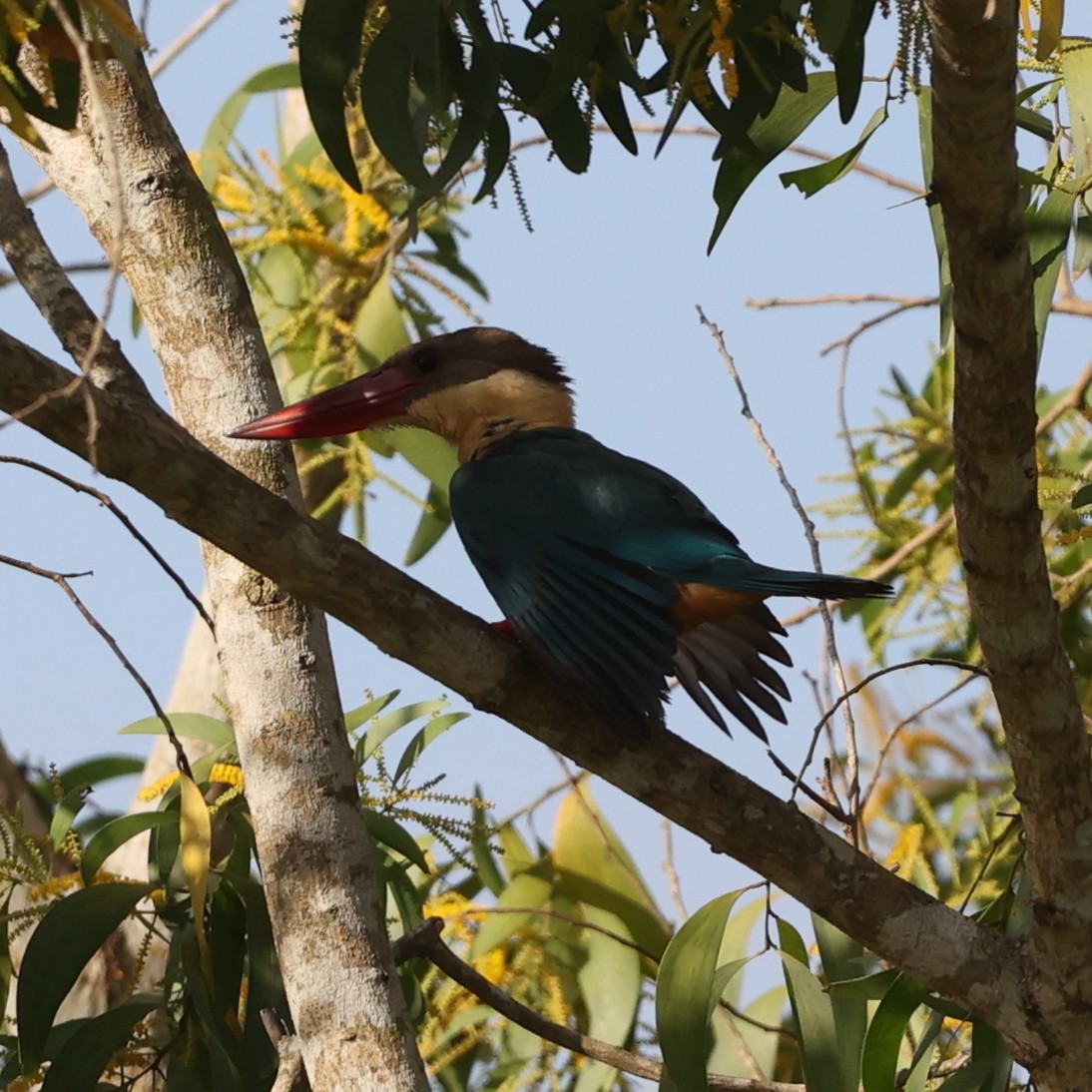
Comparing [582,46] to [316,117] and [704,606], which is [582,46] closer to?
[316,117]

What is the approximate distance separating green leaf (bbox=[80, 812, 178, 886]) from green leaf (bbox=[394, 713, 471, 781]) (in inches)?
16.3

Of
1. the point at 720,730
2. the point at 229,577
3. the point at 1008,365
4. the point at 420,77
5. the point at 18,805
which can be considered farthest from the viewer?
the point at 18,805

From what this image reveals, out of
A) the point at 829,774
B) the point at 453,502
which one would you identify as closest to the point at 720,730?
the point at 829,774

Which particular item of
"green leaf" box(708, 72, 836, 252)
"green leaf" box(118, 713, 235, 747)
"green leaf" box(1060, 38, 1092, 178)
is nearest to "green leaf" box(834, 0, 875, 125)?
"green leaf" box(708, 72, 836, 252)

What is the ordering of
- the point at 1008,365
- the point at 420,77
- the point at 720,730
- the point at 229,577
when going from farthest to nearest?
the point at 720,730 → the point at 229,577 → the point at 420,77 → the point at 1008,365

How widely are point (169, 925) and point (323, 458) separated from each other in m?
1.01

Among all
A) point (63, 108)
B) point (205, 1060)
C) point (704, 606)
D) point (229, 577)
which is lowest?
A: point (205, 1060)

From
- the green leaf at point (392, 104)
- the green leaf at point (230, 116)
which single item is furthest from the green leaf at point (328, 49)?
the green leaf at point (230, 116)

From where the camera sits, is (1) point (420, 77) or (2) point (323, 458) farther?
(2) point (323, 458)

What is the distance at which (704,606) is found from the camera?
2252mm

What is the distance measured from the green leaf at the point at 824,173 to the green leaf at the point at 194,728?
51.0 inches

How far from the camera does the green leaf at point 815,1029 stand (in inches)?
85.3

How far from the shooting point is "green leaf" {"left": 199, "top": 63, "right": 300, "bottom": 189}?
3633 millimetres

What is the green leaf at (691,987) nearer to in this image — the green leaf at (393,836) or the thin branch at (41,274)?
the green leaf at (393,836)
